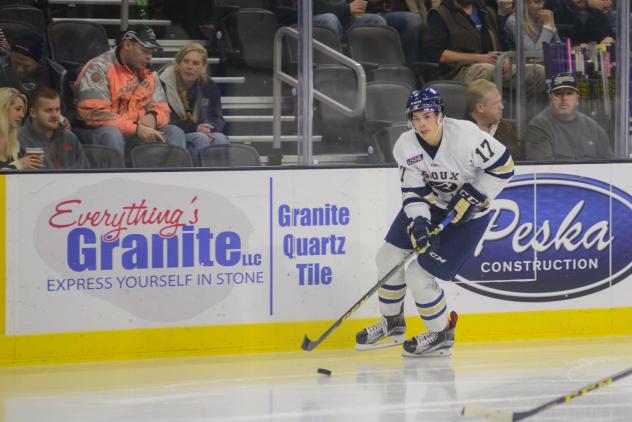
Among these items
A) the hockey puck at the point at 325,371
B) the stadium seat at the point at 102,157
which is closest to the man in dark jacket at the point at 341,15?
the stadium seat at the point at 102,157

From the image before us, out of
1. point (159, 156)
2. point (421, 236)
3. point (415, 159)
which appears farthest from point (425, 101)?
point (159, 156)

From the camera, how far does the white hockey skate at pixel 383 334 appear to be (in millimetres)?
5660

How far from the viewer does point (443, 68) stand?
6.07m

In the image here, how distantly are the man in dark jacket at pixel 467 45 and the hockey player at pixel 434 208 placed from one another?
2.49ft

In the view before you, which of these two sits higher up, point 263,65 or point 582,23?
point 582,23

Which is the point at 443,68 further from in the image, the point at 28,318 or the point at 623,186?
the point at 28,318

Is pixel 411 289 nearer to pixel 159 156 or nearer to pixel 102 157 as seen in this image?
pixel 159 156

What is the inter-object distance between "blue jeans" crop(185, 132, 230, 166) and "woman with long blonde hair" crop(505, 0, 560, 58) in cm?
166

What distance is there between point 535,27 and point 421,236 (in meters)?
1.58

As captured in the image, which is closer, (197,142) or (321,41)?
(197,142)

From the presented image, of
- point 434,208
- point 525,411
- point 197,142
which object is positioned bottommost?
point 525,411

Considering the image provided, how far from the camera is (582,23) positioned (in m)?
6.30

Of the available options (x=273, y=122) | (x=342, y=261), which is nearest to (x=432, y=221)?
(x=342, y=261)

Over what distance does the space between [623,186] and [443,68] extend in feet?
3.64
